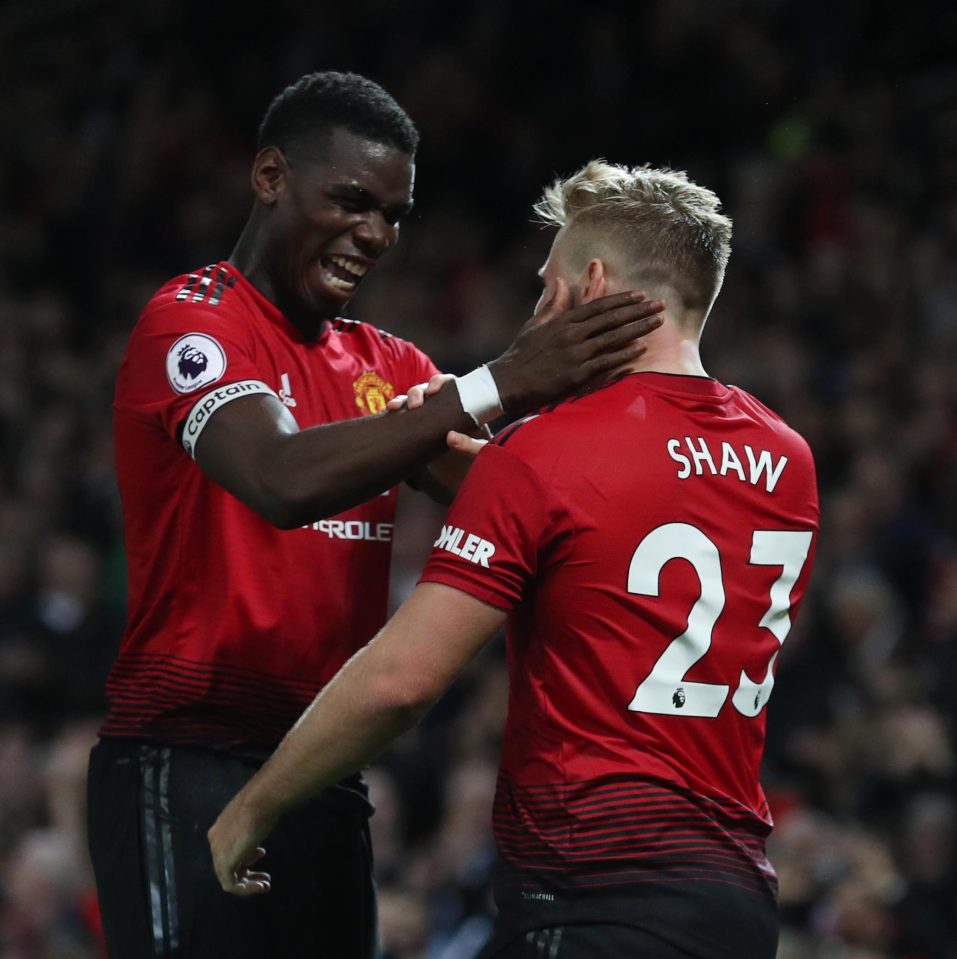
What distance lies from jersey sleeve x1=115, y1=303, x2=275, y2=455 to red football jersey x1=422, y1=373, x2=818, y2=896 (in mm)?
648

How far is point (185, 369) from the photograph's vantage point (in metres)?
3.47

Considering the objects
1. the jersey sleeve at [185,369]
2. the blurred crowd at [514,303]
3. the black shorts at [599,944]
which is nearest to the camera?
the black shorts at [599,944]

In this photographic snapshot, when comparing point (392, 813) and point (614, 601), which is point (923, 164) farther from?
point (614, 601)

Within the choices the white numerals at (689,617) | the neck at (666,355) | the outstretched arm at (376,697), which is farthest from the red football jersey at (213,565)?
the white numerals at (689,617)

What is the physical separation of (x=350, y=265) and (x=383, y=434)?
0.68 metres

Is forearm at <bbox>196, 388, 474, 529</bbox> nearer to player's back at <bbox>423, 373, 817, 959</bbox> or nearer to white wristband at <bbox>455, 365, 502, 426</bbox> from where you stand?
white wristband at <bbox>455, 365, 502, 426</bbox>

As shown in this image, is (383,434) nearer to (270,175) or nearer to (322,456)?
(322,456)

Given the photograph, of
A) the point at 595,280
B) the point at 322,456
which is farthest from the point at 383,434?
the point at 595,280

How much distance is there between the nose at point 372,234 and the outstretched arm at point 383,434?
0.61 metres

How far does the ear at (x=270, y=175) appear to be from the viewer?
3846 millimetres

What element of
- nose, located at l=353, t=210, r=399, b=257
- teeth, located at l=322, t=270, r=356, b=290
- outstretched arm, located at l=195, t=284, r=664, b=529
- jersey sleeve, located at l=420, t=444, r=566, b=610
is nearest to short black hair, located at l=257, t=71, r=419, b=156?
nose, located at l=353, t=210, r=399, b=257

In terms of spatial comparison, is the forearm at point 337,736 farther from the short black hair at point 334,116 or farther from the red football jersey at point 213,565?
the short black hair at point 334,116

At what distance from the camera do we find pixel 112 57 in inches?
→ 533

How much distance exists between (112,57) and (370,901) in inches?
432
